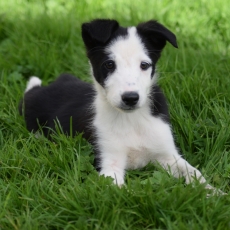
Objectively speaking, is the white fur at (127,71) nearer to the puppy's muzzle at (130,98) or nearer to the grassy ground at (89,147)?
the puppy's muzzle at (130,98)

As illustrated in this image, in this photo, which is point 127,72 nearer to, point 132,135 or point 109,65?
point 109,65

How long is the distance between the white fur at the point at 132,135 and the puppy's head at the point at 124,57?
0.01 m

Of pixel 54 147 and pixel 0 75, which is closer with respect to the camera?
pixel 54 147

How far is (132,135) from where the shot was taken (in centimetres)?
428

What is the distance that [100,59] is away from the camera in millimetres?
4094

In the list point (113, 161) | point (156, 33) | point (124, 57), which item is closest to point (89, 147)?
point (113, 161)

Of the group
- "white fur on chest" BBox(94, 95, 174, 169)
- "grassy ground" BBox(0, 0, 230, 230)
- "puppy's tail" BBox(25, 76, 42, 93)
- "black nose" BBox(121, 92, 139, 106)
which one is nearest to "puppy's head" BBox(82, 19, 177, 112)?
"black nose" BBox(121, 92, 139, 106)

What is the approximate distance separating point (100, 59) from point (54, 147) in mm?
752

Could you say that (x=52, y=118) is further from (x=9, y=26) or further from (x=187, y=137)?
(x=9, y=26)

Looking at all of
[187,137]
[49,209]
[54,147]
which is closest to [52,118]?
[54,147]

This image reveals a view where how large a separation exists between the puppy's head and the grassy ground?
54 cm

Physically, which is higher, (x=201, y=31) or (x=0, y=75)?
(x=201, y=31)

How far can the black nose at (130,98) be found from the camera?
3.80m

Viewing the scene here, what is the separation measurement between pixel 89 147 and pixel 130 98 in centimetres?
63
